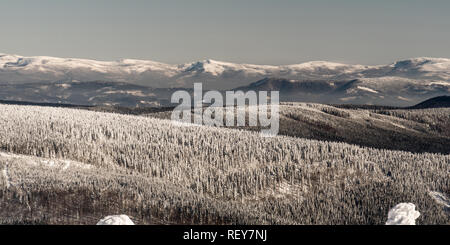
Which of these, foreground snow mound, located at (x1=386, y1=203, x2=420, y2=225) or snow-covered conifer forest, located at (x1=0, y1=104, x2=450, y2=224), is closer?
foreground snow mound, located at (x1=386, y1=203, x2=420, y2=225)

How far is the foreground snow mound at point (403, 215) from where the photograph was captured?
1983 inches

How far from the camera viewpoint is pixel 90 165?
82.1 metres

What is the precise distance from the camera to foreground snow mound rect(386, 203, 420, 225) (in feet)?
165

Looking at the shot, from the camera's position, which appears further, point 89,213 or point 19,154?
point 19,154

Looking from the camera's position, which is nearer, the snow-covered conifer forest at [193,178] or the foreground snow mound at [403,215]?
the foreground snow mound at [403,215]

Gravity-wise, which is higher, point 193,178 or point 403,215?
point 193,178

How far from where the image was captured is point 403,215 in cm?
5156

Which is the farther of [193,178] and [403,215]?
[193,178]

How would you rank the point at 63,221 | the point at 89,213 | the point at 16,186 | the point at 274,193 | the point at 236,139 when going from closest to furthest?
the point at 63,221, the point at 89,213, the point at 16,186, the point at 274,193, the point at 236,139

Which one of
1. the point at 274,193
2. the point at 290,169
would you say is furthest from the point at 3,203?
the point at 290,169

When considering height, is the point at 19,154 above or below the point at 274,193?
above
